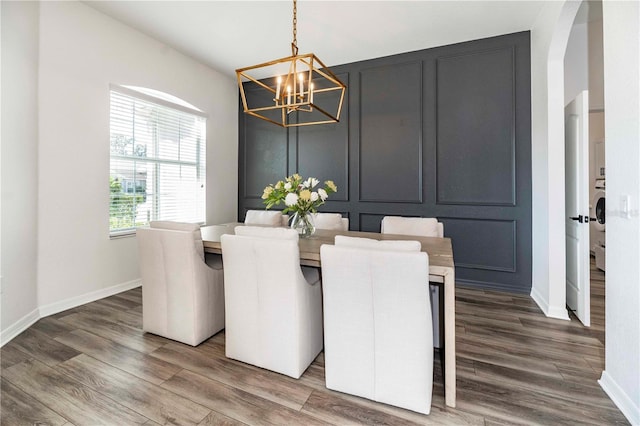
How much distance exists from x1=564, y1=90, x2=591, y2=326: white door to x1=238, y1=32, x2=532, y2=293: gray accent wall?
58cm

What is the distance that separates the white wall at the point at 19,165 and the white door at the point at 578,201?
4.47 m

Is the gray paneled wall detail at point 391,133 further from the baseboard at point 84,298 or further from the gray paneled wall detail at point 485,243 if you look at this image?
the baseboard at point 84,298

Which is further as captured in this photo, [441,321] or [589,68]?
[589,68]

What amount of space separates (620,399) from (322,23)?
145 inches

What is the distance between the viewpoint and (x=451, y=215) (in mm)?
3738

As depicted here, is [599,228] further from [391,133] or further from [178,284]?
[178,284]

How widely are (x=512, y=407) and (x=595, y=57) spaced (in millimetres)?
4256

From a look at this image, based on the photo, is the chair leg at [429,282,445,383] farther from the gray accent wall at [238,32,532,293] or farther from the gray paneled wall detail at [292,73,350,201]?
the gray paneled wall detail at [292,73,350,201]

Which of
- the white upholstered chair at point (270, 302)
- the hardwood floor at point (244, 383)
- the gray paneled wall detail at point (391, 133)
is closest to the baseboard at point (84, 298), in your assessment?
the hardwood floor at point (244, 383)

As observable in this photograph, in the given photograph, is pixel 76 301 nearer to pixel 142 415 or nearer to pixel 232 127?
pixel 142 415

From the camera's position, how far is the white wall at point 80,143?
2.75 m

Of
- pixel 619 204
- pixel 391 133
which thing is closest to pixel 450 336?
pixel 619 204

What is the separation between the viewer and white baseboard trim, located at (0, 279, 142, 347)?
230cm

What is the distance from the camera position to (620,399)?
155cm
